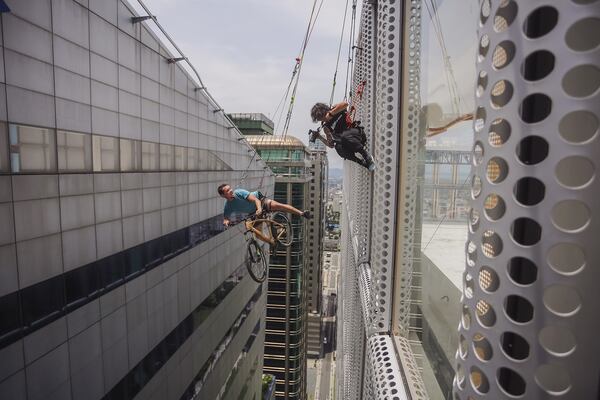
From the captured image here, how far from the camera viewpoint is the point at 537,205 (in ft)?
4.91

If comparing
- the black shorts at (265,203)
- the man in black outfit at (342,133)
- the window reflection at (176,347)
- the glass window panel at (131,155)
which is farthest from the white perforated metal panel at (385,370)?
the glass window panel at (131,155)

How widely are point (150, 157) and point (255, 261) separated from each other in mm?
5176

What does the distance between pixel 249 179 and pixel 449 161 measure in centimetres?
2027

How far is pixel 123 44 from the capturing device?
10.2 meters

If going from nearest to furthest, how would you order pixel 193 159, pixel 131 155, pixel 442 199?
pixel 442 199 < pixel 131 155 < pixel 193 159

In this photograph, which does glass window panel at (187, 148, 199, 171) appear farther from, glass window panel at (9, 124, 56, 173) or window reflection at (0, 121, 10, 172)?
window reflection at (0, 121, 10, 172)

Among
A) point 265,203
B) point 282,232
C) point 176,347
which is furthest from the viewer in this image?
point 176,347

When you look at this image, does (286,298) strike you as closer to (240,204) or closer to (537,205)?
(240,204)

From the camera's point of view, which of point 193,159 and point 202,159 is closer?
point 193,159

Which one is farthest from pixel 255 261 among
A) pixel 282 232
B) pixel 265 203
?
pixel 265 203

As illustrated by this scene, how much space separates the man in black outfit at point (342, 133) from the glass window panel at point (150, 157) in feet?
22.0

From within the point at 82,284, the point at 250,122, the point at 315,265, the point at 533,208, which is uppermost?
the point at 250,122

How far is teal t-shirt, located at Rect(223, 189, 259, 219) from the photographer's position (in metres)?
10.1

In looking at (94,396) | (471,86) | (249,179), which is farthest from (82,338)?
(249,179)
